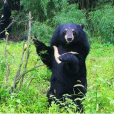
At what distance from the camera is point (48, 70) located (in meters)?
4.36

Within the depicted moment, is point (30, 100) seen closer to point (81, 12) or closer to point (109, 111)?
point (109, 111)

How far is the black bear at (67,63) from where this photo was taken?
369 cm

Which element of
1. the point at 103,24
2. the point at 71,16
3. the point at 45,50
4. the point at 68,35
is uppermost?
the point at 71,16

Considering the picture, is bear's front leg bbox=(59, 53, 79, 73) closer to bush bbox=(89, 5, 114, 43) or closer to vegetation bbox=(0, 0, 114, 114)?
vegetation bbox=(0, 0, 114, 114)

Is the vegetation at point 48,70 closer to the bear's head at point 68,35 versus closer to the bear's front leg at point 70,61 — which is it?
the bear's front leg at point 70,61

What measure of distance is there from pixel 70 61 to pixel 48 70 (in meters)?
1.05

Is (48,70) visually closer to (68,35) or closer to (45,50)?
(45,50)

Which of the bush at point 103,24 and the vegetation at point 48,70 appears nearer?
the vegetation at point 48,70

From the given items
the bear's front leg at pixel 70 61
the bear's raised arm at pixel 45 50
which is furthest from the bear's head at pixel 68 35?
the bear's front leg at pixel 70 61

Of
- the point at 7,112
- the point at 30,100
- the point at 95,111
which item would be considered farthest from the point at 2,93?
the point at 95,111

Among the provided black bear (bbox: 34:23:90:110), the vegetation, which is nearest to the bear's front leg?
black bear (bbox: 34:23:90:110)

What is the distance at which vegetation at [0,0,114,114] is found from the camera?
2.63 metres

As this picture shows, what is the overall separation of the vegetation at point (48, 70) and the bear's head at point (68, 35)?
49 centimetres

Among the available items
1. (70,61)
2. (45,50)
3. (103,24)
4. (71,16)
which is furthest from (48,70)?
(71,16)
